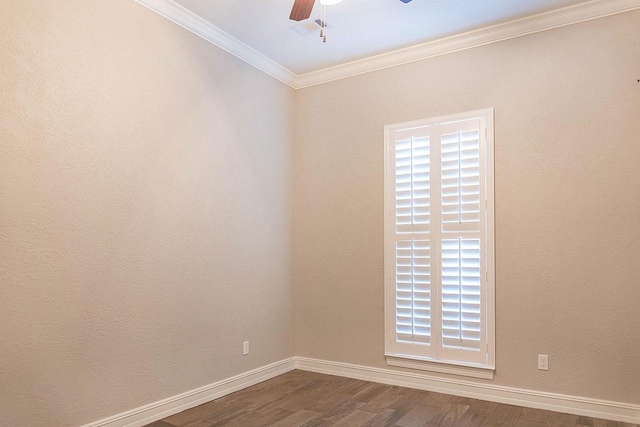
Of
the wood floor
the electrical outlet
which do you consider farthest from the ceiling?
the wood floor

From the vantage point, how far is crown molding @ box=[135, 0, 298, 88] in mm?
A: 3330

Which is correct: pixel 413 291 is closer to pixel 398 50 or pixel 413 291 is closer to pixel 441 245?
pixel 441 245

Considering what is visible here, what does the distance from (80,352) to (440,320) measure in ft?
8.56

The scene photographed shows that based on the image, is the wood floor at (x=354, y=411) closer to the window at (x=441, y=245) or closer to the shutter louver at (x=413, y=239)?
the window at (x=441, y=245)

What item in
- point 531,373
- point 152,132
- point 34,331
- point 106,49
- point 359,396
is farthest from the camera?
point 359,396

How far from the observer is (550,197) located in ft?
11.4

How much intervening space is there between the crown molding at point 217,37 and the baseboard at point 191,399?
2.70m

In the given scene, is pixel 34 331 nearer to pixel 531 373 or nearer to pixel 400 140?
pixel 400 140

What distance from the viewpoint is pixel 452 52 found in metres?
3.94

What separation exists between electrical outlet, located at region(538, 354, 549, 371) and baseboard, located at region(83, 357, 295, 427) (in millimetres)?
2205

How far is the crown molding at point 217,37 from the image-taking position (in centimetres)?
333

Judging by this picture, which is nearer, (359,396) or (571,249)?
(571,249)

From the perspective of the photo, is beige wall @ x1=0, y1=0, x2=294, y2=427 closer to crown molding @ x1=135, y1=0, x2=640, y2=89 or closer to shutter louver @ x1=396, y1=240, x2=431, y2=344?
crown molding @ x1=135, y1=0, x2=640, y2=89

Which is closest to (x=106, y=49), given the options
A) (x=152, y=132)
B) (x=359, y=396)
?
(x=152, y=132)
